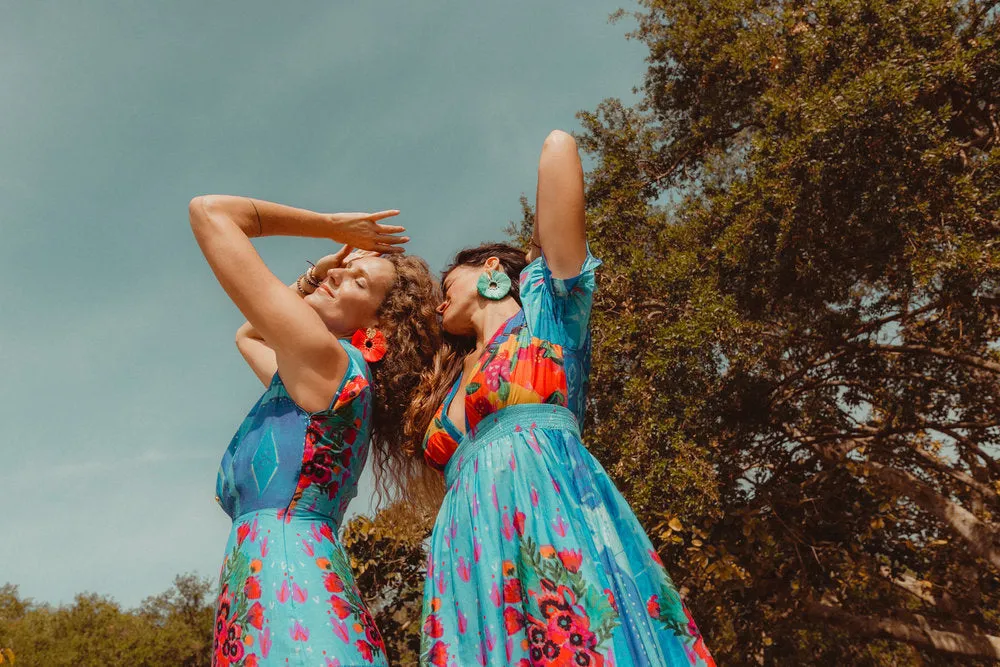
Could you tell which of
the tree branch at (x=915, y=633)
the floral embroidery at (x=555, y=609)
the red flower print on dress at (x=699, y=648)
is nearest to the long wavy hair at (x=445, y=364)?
the floral embroidery at (x=555, y=609)

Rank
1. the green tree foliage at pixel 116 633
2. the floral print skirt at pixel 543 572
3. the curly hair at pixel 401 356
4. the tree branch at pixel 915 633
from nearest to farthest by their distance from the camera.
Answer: the floral print skirt at pixel 543 572
the curly hair at pixel 401 356
the tree branch at pixel 915 633
the green tree foliage at pixel 116 633

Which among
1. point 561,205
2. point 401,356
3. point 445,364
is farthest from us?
point 445,364

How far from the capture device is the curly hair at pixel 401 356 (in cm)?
265

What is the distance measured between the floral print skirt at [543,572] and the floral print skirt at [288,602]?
243 mm

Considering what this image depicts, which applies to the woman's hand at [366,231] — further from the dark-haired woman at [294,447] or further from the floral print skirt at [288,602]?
the floral print skirt at [288,602]

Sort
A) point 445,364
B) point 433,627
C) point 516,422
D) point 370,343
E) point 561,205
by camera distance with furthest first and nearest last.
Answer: point 445,364 < point 370,343 < point 561,205 < point 516,422 < point 433,627

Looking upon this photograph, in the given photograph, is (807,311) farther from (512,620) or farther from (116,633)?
(116,633)

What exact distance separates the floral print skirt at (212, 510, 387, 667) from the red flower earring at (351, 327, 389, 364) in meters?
0.64

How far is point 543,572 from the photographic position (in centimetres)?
193

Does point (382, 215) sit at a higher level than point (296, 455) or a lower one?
higher

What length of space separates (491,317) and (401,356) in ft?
1.07

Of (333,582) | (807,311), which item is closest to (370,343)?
(333,582)

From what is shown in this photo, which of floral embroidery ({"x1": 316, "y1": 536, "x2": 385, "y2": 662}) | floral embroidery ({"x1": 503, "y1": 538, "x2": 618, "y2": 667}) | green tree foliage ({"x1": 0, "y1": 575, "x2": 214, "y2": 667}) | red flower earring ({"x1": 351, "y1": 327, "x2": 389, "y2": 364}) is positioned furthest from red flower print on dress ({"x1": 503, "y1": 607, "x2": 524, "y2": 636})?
A: green tree foliage ({"x1": 0, "y1": 575, "x2": 214, "y2": 667})

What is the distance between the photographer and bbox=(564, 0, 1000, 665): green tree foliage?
5.98 m
